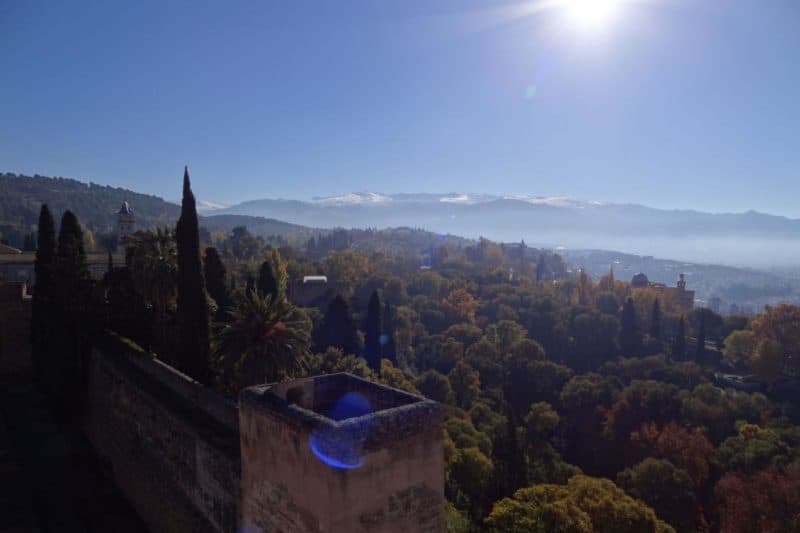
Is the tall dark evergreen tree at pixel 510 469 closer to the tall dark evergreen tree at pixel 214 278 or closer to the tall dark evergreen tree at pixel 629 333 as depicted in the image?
the tall dark evergreen tree at pixel 214 278

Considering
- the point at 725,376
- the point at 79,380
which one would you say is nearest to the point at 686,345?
the point at 725,376

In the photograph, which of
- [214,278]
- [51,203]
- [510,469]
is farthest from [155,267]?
[51,203]

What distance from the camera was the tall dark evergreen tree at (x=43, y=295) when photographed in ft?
67.8

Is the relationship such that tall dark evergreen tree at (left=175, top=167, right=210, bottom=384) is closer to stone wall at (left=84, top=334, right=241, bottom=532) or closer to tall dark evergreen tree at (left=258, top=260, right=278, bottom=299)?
stone wall at (left=84, top=334, right=241, bottom=532)

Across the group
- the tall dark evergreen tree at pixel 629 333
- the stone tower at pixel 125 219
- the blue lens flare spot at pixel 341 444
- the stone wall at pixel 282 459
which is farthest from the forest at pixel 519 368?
the stone tower at pixel 125 219

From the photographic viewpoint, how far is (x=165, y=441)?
38.6 feet

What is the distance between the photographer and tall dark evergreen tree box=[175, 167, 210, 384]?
17.8m

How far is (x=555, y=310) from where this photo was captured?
7044 cm

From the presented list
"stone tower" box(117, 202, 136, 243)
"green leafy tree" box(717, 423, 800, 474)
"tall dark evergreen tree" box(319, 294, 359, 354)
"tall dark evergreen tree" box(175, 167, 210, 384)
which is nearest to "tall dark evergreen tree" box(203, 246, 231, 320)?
"tall dark evergreen tree" box(175, 167, 210, 384)

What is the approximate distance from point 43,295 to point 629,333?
5561 cm

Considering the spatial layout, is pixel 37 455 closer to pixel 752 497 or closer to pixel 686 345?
pixel 752 497

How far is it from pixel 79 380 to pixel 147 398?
7872 millimetres

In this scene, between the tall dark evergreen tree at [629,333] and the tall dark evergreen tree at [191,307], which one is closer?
the tall dark evergreen tree at [191,307]

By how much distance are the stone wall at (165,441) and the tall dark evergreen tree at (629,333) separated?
178 ft
